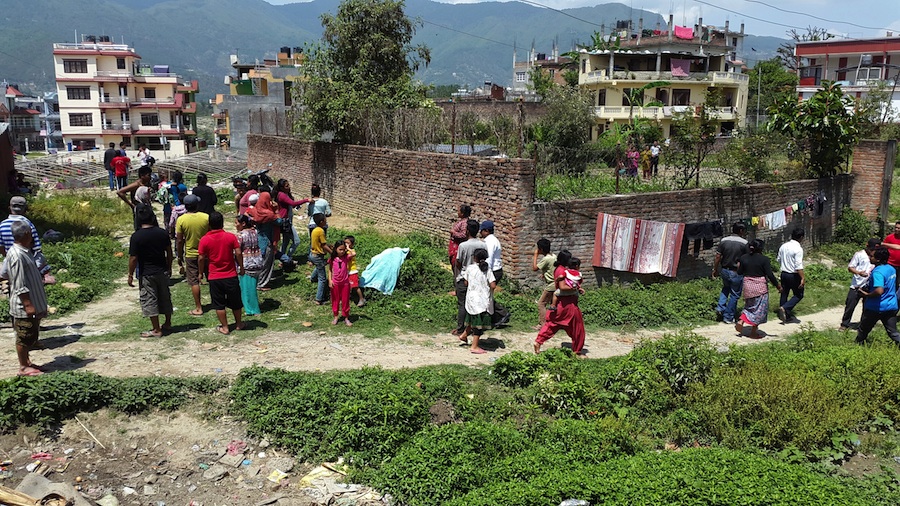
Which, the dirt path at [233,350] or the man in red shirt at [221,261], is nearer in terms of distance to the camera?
the dirt path at [233,350]

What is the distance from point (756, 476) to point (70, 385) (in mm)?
6366

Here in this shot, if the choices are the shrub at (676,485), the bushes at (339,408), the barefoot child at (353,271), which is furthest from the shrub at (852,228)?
the bushes at (339,408)

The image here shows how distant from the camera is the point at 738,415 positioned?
6930 mm

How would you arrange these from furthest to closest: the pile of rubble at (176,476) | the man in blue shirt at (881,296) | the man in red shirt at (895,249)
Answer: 1. the man in red shirt at (895,249)
2. the man in blue shirt at (881,296)
3. the pile of rubble at (176,476)

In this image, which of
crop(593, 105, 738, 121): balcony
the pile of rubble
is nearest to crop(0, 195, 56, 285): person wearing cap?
the pile of rubble

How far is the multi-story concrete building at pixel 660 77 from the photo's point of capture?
48.0 metres

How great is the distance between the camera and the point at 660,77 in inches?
1897

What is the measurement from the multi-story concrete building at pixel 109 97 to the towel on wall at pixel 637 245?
2200 inches

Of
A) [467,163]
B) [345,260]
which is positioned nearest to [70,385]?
[345,260]

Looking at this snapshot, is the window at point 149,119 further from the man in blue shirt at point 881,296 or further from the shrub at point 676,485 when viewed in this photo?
the shrub at point 676,485

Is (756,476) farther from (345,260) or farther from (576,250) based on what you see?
(576,250)

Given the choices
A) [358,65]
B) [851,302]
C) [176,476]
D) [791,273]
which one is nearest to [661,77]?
[358,65]

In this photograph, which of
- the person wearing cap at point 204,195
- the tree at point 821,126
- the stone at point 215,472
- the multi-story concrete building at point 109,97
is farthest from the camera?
the multi-story concrete building at point 109,97

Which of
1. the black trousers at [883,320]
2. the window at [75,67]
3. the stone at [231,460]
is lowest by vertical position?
the stone at [231,460]
